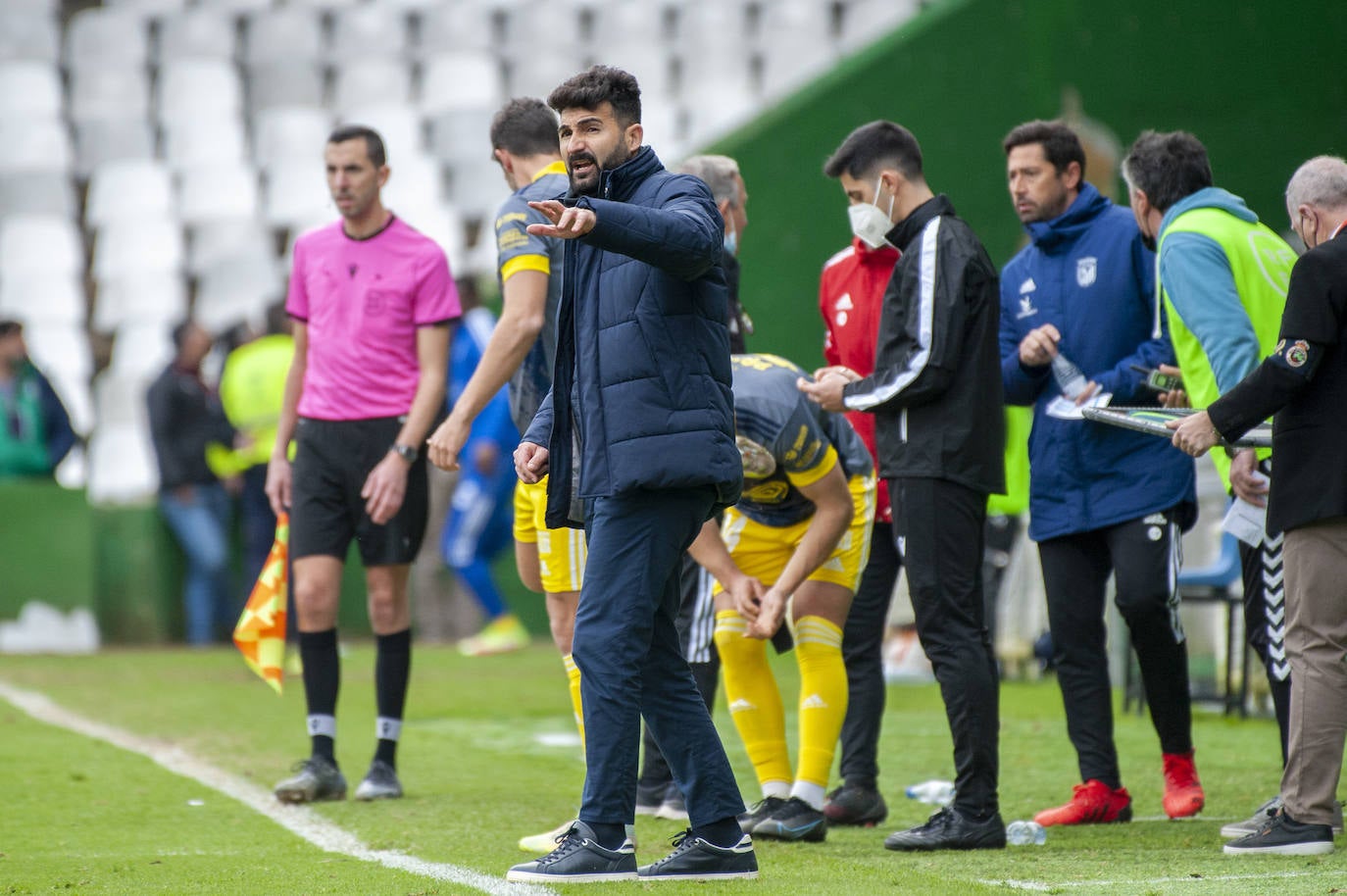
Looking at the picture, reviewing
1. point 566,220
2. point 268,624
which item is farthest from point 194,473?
point 566,220

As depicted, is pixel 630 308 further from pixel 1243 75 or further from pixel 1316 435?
pixel 1243 75

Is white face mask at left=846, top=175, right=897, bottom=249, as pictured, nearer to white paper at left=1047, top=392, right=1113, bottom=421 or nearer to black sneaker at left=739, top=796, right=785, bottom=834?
white paper at left=1047, top=392, right=1113, bottom=421

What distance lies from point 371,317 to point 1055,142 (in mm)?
2216

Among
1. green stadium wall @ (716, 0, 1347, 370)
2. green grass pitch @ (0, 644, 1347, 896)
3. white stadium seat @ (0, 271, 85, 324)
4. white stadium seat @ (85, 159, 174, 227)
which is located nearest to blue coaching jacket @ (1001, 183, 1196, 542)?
green grass pitch @ (0, 644, 1347, 896)

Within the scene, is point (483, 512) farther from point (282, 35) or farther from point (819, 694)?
point (282, 35)

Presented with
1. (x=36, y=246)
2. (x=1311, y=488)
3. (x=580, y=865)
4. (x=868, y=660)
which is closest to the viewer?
(x=580, y=865)

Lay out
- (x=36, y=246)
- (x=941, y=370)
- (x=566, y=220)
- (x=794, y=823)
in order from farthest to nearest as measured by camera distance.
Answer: (x=36, y=246) → (x=794, y=823) → (x=941, y=370) → (x=566, y=220)

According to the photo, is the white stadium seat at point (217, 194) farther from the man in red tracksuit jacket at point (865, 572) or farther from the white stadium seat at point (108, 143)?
the man in red tracksuit jacket at point (865, 572)

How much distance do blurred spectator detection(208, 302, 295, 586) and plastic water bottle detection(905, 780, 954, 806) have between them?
6579 mm

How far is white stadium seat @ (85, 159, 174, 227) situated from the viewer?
16667 mm

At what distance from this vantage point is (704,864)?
3.87 m

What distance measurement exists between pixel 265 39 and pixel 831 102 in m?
9.32

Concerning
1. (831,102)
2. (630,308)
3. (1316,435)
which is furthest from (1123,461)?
(831,102)

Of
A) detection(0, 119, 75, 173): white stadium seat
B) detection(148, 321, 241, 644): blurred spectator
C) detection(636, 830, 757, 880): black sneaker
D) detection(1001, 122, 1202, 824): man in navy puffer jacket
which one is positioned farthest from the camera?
detection(0, 119, 75, 173): white stadium seat
